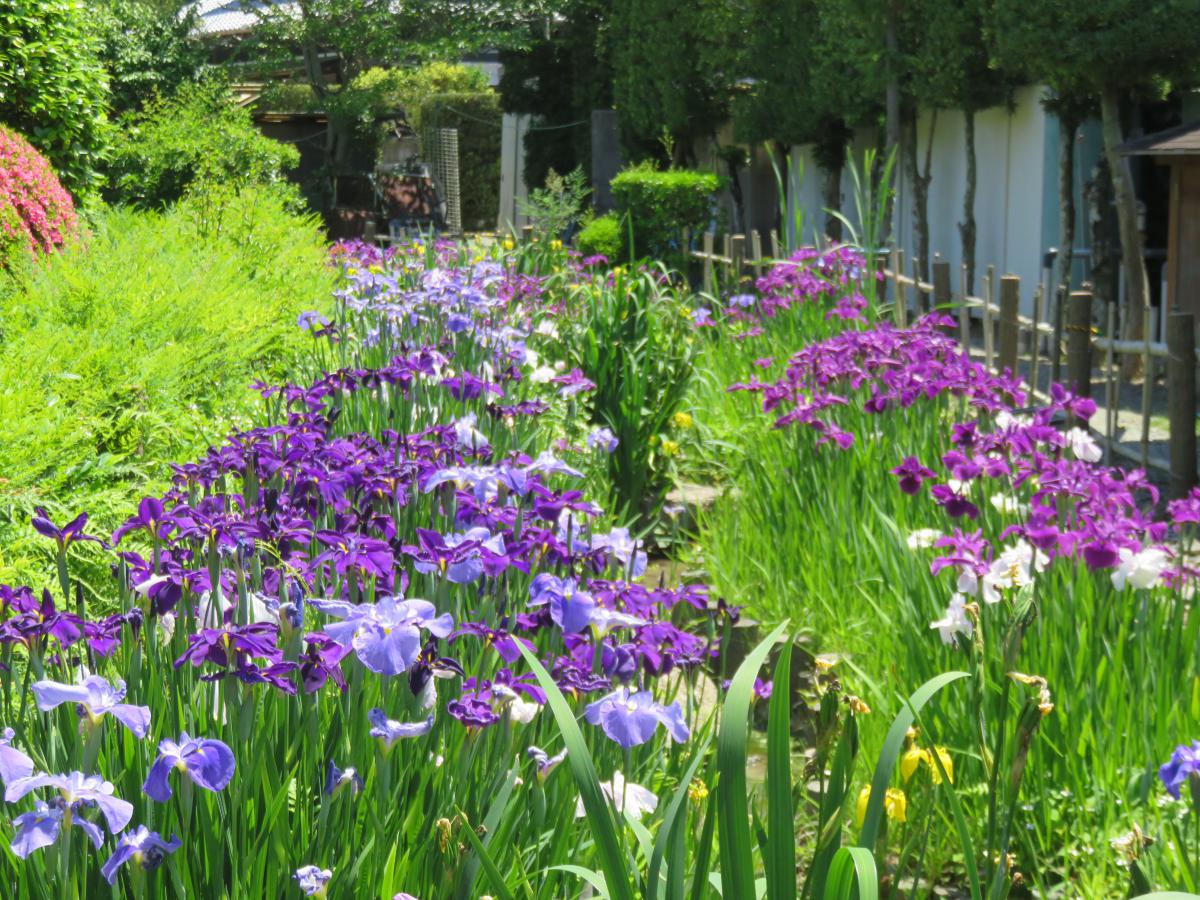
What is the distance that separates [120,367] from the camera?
452cm

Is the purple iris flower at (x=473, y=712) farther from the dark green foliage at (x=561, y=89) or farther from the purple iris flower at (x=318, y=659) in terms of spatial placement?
the dark green foliage at (x=561, y=89)

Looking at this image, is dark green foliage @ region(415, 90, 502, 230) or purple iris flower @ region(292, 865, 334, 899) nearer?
purple iris flower @ region(292, 865, 334, 899)

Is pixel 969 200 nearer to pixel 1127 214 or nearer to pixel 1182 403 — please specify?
pixel 1127 214

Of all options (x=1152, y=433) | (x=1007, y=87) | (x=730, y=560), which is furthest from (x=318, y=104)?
(x=730, y=560)

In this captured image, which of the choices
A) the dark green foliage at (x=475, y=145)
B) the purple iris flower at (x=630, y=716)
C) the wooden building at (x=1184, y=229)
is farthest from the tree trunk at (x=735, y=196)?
the purple iris flower at (x=630, y=716)

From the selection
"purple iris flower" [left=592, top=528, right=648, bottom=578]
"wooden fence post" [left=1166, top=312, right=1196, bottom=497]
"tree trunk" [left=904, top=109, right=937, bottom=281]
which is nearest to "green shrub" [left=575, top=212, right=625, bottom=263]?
"tree trunk" [left=904, top=109, right=937, bottom=281]

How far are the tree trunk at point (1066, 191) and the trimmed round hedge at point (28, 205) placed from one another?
9188mm

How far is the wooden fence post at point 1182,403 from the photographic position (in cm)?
622

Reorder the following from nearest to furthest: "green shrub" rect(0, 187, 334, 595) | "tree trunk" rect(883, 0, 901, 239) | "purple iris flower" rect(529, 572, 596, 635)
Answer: "purple iris flower" rect(529, 572, 596, 635), "green shrub" rect(0, 187, 334, 595), "tree trunk" rect(883, 0, 901, 239)

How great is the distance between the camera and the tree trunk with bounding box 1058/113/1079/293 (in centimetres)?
1323

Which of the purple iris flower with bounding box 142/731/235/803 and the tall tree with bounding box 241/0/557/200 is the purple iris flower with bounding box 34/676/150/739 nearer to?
the purple iris flower with bounding box 142/731/235/803

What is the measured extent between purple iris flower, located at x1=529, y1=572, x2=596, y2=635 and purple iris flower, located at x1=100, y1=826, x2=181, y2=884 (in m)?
0.69

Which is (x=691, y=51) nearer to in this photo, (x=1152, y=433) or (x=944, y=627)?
(x=1152, y=433)

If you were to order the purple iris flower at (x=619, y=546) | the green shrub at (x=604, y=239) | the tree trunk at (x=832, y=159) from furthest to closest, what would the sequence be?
the tree trunk at (x=832, y=159), the green shrub at (x=604, y=239), the purple iris flower at (x=619, y=546)
